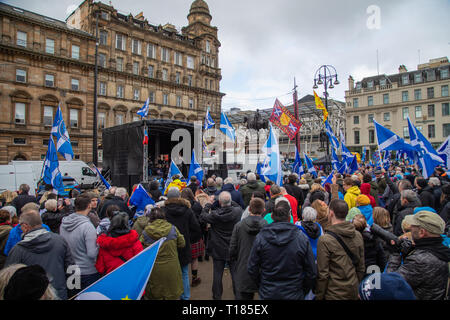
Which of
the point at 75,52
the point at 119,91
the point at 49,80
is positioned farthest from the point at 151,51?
the point at 49,80

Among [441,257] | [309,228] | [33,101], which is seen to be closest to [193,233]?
[309,228]

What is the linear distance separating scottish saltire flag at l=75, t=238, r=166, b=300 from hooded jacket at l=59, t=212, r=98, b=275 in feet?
3.19

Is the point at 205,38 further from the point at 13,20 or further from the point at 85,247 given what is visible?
the point at 85,247

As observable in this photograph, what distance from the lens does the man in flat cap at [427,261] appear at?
2471 millimetres

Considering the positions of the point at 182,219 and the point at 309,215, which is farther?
the point at 182,219

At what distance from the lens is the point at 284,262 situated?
274 cm

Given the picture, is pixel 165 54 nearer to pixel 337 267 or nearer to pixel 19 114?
pixel 19 114

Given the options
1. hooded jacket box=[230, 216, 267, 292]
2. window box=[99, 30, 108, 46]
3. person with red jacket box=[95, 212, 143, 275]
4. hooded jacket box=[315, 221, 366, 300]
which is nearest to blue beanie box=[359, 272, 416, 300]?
hooded jacket box=[315, 221, 366, 300]

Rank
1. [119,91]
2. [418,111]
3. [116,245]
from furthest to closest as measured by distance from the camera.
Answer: [418,111], [119,91], [116,245]

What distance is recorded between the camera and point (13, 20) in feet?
92.7

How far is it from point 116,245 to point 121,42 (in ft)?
134

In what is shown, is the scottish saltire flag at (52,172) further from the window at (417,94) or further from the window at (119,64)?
the window at (417,94)

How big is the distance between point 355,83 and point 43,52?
5169 centimetres

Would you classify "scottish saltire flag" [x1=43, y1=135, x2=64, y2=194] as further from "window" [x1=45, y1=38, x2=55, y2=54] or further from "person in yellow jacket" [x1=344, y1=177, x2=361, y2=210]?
"window" [x1=45, y1=38, x2=55, y2=54]
